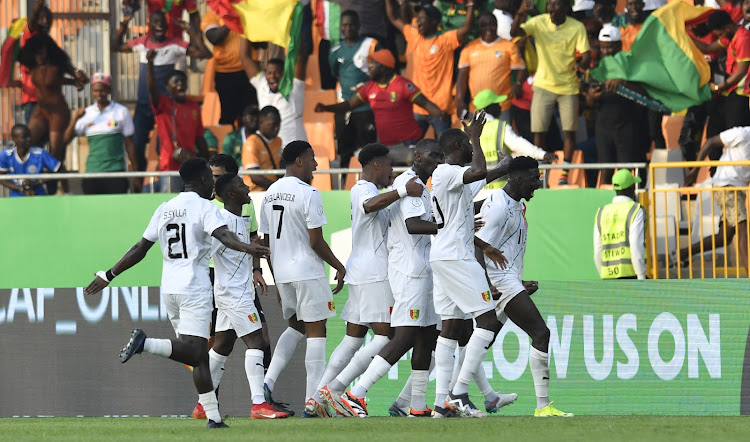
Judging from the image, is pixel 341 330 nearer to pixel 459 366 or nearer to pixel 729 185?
pixel 459 366

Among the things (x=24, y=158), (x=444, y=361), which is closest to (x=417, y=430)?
(x=444, y=361)

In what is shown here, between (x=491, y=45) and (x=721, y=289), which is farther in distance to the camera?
(x=491, y=45)

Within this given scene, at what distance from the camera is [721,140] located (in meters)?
14.9

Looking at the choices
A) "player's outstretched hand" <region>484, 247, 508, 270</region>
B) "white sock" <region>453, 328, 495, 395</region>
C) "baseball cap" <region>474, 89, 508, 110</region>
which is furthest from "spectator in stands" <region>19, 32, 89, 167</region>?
"white sock" <region>453, 328, 495, 395</region>

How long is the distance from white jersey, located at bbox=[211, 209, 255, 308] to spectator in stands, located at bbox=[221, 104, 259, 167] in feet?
17.2

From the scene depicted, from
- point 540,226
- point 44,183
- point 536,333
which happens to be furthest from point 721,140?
point 44,183

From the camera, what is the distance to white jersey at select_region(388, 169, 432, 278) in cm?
1124

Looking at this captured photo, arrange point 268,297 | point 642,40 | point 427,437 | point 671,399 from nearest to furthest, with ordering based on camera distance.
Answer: point 427,437
point 671,399
point 268,297
point 642,40

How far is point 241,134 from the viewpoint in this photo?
16.9 metres

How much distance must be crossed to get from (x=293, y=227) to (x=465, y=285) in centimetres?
161

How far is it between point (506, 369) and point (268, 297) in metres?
2.45

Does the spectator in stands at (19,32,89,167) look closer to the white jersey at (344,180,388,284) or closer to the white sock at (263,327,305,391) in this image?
the white sock at (263,327,305,391)

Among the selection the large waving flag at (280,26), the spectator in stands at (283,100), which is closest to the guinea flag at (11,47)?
the large waving flag at (280,26)

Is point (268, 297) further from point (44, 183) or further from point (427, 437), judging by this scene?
point (427, 437)
